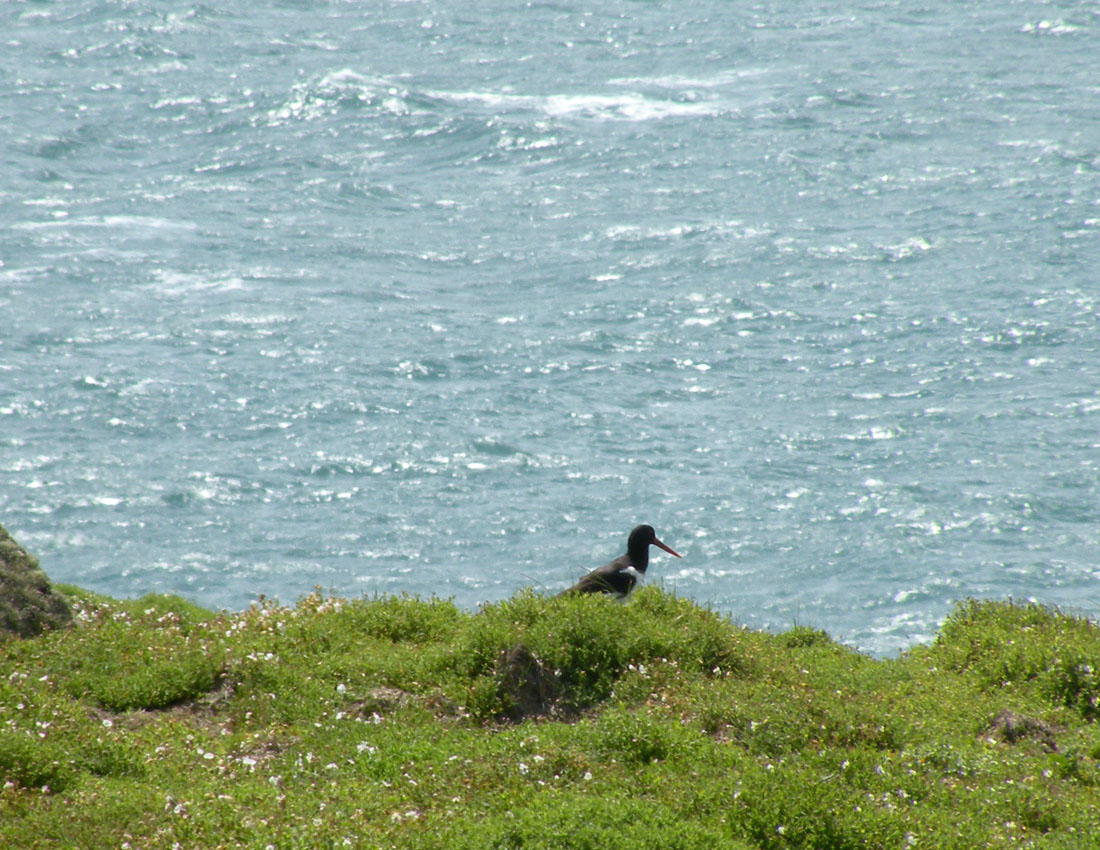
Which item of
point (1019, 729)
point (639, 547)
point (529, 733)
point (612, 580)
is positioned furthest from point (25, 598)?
point (1019, 729)

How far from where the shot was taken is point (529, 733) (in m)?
10.7

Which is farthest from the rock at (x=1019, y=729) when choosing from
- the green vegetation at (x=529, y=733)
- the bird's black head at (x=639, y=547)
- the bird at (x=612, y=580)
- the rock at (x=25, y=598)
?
the rock at (x=25, y=598)

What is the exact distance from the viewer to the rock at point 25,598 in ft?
38.9

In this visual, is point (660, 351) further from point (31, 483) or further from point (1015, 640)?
point (1015, 640)

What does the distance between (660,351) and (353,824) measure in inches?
1110

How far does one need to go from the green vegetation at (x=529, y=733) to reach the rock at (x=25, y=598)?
0.81 feet

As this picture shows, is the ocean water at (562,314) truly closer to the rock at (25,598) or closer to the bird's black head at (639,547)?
the bird's black head at (639,547)

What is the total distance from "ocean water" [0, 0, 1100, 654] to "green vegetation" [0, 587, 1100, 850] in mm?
8522

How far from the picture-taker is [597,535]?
90.1 ft

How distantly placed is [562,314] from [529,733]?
2845cm

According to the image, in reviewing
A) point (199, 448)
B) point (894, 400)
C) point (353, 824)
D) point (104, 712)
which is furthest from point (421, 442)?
point (353, 824)

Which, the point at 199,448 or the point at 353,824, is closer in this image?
the point at 353,824

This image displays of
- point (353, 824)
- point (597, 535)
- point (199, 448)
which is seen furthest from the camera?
point (199, 448)

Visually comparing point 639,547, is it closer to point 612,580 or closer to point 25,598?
point 612,580
